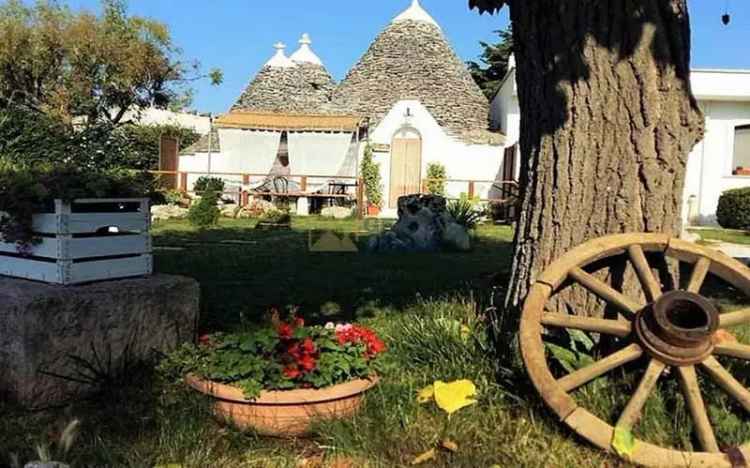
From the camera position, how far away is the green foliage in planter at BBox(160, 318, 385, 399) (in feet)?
10.2

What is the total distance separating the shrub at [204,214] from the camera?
574 inches

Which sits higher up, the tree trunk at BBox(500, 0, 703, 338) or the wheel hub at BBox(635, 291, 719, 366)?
the tree trunk at BBox(500, 0, 703, 338)

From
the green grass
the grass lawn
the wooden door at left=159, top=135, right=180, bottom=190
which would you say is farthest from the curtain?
the grass lawn

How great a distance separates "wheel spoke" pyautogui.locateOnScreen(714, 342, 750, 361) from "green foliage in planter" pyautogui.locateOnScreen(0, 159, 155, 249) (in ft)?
10.1

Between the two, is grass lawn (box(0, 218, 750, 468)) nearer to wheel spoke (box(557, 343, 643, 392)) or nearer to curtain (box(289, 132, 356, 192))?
wheel spoke (box(557, 343, 643, 392))

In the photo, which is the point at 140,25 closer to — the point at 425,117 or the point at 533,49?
the point at 425,117

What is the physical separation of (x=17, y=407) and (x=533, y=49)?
10.5 feet

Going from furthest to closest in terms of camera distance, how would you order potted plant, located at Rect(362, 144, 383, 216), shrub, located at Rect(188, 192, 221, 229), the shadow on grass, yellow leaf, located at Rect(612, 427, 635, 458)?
potted plant, located at Rect(362, 144, 383, 216) < shrub, located at Rect(188, 192, 221, 229) < the shadow on grass < yellow leaf, located at Rect(612, 427, 635, 458)

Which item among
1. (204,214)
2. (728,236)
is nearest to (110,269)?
(204,214)

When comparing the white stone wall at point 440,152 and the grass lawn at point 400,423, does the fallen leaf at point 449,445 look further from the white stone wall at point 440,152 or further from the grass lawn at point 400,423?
the white stone wall at point 440,152

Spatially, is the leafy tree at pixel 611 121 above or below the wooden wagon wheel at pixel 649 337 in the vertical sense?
above

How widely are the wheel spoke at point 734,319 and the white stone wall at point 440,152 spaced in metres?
18.8
